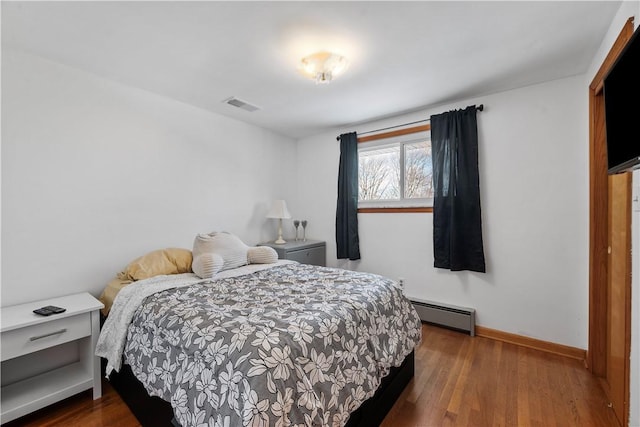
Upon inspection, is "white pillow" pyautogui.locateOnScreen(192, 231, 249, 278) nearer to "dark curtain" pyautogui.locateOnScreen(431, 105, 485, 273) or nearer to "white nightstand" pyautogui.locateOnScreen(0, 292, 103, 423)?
"white nightstand" pyautogui.locateOnScreen(0, 292, 103, 423)

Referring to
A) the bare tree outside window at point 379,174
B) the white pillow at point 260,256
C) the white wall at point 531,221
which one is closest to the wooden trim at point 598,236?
the white wall at point 531,221

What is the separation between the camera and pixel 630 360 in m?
1.49

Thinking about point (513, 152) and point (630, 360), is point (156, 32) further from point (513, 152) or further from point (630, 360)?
point (630, 360)

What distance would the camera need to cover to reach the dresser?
3.43m

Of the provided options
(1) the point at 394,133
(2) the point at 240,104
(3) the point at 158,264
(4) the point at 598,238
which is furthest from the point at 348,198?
(4) the point at 598,238

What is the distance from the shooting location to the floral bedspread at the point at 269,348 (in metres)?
1.07

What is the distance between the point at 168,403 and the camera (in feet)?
4.61

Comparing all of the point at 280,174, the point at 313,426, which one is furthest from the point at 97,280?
the point at 280,174

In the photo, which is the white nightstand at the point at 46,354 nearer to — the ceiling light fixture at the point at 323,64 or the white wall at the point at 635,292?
the ceiling light fixture at the point at 323,64

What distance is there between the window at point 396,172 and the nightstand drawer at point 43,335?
2.91 m

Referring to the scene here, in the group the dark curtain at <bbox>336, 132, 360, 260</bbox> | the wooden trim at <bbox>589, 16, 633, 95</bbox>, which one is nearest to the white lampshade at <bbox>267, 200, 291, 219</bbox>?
the dark curtain at <bbox>336, 132, 360, 260</bbox>

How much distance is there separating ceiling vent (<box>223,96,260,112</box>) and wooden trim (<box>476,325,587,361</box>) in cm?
327

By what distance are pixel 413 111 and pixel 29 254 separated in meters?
3.62

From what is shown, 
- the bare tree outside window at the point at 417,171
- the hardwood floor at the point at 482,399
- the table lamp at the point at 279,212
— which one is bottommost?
the hardwood floor at the point at 482,399
